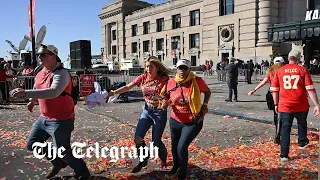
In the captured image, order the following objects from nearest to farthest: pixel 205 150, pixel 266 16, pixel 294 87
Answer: pixel 294 87 → pixel 205 150 → pixel 266 16

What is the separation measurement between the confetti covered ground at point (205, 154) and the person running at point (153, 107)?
48 cm

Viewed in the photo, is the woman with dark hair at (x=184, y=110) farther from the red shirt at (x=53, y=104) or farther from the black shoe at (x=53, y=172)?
the black shoe at (x=53, y=172)

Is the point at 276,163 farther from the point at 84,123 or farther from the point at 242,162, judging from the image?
the point at 84,123

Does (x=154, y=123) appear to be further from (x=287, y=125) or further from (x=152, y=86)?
(x=287, y=125)

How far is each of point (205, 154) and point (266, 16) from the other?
32.6m

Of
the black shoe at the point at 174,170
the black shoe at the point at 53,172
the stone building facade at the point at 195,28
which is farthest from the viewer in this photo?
the stone building facade at the point at 195,28

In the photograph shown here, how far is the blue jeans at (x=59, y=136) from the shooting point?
4.10 m

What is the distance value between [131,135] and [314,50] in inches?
1200

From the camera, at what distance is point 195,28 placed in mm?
44219

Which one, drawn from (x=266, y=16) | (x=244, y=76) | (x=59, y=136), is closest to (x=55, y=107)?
(x=59, y=136)

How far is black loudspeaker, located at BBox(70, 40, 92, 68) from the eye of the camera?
21572 millimetres

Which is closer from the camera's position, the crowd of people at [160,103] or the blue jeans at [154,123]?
the crowd of people at [160,103]

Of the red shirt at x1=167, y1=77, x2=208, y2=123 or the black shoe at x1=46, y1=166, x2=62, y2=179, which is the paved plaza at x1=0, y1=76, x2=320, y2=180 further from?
the red shirt at x1=167, y1=77, x2=208, y2=123

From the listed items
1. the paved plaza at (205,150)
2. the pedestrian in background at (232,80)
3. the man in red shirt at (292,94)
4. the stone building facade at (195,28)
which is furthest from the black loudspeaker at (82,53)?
the stone building facade at (195,28)
